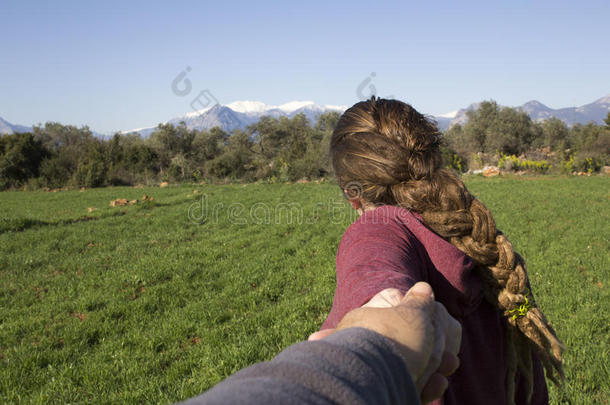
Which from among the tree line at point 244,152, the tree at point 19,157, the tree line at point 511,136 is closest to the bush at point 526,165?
the tree line at point 244,152

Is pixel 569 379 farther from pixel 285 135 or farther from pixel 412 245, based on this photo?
pixel 285 135

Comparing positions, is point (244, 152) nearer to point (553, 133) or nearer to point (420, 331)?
point (553, 133)

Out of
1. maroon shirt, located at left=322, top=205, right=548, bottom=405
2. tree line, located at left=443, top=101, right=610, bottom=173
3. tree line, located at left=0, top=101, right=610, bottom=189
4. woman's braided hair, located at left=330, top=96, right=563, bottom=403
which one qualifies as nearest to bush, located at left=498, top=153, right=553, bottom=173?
tree line, located at left=0, top=101, right=610, bottom=189

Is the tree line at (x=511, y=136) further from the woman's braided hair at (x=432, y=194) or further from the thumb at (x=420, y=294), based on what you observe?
the thumb at (x=420, y=294)

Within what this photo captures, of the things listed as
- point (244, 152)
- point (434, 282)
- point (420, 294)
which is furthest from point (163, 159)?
point (420, 294)

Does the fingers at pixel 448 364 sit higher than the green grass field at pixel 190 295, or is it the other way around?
the fingers at pixel 448 364

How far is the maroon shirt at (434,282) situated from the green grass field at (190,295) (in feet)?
9.17

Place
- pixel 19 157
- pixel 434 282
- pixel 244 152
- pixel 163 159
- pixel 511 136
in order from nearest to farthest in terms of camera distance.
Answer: pixel 434 282 → pixel 19 157 → pixel 244 152 → pixel 163 159 → pixel 511 136

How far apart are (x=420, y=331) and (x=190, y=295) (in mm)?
6305

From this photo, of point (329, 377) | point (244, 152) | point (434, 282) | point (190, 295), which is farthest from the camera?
point (244, 152)

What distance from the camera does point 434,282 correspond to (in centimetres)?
131

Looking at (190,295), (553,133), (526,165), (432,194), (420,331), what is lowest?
(190,295)

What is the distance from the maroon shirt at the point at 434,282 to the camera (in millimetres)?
1045

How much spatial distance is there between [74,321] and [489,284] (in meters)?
6.05
